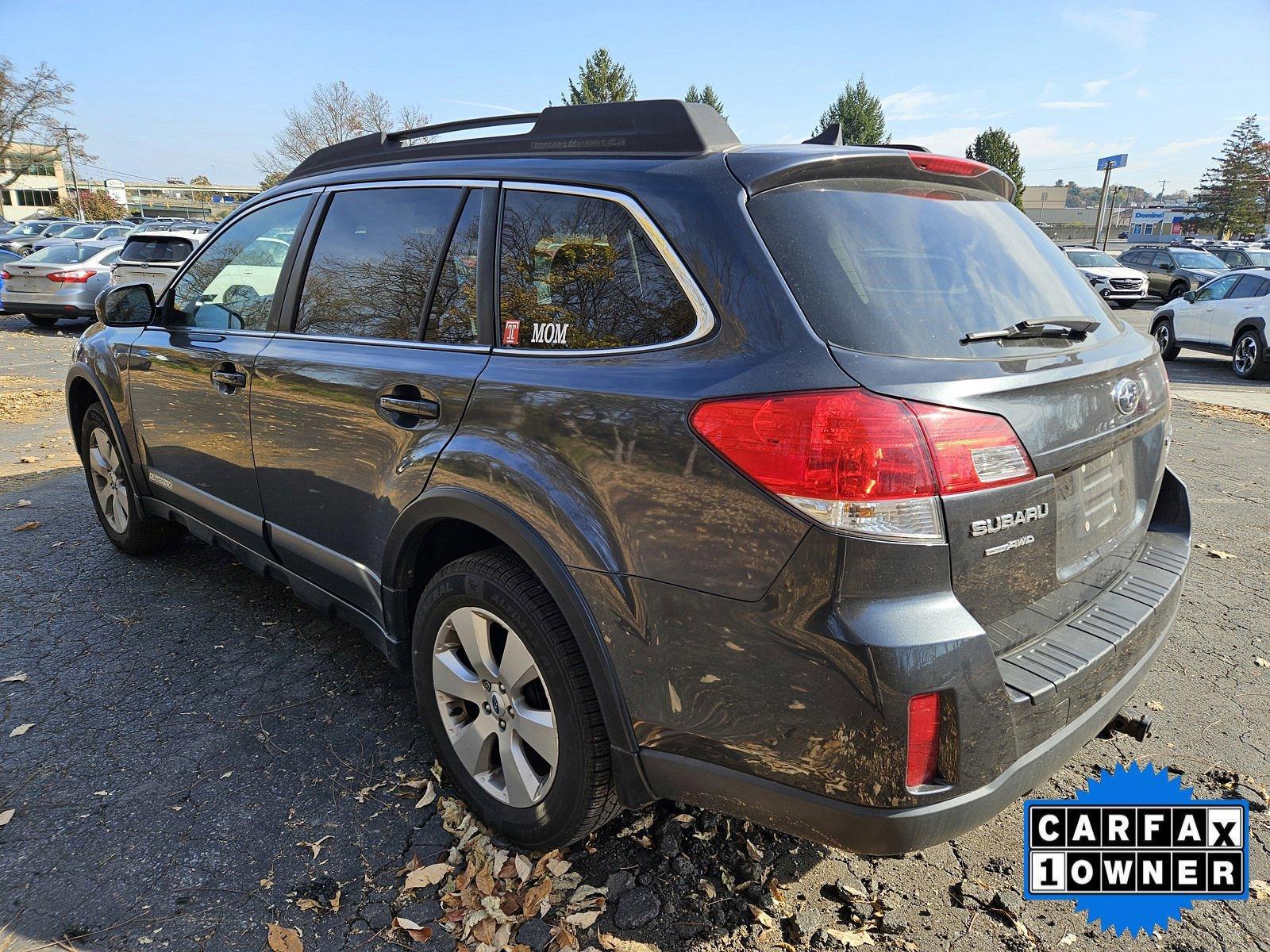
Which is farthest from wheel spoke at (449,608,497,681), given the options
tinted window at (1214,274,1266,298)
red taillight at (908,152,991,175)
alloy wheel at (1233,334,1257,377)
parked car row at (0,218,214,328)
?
tinted window at (1214,274,1266,298)

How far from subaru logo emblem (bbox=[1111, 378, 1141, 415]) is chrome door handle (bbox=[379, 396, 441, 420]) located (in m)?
1.84

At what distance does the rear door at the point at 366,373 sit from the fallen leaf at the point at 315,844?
0.72 m

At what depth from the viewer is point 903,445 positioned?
1.64 meters

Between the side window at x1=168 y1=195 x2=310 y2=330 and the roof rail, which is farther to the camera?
the side window at x1=168 y1=195 x2=310 y2=330

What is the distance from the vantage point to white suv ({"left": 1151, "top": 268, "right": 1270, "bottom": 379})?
12438 mm

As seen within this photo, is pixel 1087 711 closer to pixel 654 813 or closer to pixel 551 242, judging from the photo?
pixel 654 813

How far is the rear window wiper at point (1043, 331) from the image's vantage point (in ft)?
6.40

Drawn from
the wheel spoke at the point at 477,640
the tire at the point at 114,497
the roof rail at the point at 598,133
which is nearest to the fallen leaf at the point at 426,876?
the wheel spoke at the point at 477,640

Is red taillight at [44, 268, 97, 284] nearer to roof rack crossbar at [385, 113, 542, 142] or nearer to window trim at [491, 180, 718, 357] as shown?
roof rack crossbar at [385, 113, 542, 142]

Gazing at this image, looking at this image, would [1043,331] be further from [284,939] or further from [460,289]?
[284,939]

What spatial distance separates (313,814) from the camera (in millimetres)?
2584

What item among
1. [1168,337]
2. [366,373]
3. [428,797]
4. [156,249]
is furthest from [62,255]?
[1168,337]

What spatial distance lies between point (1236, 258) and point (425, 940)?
3767cm

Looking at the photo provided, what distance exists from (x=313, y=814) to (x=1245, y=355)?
1471 centimetres
